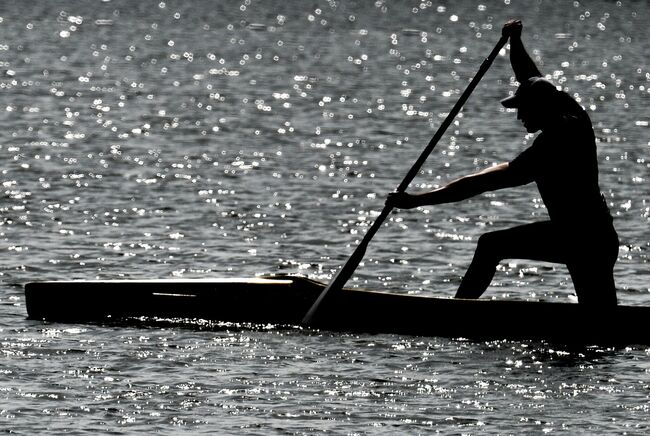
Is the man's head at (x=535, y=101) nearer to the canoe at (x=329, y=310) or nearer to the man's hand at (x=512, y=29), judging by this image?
the man's hand at (x=512, y=29)

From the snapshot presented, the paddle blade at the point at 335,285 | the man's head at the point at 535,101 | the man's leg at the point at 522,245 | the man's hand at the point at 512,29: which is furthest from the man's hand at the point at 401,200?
the man's hand at the point at 512,29

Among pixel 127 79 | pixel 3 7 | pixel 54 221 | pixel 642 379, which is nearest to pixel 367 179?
pixel 54 221

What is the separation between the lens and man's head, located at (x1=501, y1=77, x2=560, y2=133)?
1387cm

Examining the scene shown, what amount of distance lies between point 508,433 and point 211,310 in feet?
13.3

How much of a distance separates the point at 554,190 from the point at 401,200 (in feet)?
3.83

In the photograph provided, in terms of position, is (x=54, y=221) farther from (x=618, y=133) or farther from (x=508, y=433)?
(x=618, y=133)

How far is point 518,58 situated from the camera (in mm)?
14070

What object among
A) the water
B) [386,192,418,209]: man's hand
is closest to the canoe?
the water

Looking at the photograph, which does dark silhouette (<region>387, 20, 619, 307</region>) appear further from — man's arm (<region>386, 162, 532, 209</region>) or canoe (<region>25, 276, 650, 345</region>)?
canoe (<region>25, 276, 650, 345</region>)

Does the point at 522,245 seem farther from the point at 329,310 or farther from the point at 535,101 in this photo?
the point at 329,310

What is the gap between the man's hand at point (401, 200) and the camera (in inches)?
565

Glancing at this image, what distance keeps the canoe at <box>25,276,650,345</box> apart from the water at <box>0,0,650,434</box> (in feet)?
0.67

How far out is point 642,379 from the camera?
524 inches

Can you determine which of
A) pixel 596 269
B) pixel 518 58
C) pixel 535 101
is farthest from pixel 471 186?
pixel 596 269
